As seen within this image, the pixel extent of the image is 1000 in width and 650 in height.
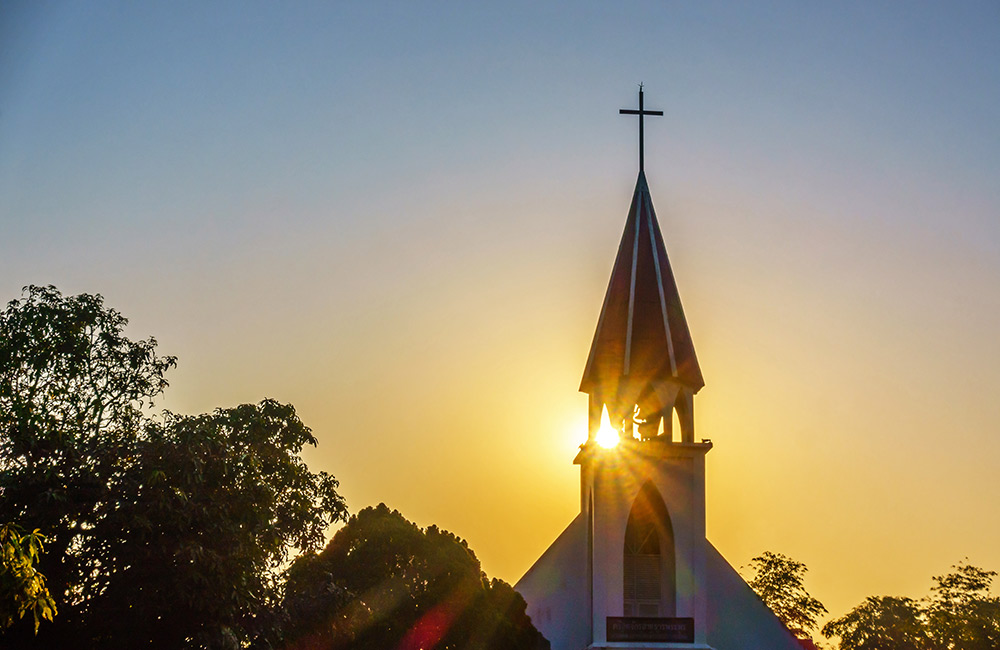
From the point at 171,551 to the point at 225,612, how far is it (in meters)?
1.18

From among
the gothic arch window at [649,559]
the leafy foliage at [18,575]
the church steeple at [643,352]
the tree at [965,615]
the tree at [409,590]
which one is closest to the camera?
the leafy foliage at [18,575]

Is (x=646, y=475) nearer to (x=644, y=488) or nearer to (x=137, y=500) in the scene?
(x=644, y=488)

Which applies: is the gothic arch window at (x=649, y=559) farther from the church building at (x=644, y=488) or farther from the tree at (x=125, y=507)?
the tree at (x=125, y=507)

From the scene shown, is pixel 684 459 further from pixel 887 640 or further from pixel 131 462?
pixel 887 640

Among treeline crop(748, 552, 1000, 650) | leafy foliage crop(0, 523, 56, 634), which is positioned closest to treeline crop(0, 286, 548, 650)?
leafy foliage crop(0, 523, 56, 634)

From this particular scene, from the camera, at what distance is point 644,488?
28.1 m

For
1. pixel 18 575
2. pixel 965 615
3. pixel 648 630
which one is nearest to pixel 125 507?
pixel 18 575

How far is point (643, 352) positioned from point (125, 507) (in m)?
12.5

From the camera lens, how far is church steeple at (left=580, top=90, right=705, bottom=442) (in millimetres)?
28062

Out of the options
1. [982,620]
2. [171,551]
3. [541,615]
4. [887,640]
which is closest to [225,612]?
[171,551]

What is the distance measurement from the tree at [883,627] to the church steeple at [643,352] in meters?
26.3

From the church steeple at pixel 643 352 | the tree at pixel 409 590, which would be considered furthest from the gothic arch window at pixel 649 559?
the tree at pixel 409 590

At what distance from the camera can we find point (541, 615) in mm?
29516

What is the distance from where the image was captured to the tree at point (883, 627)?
52.2 metres
